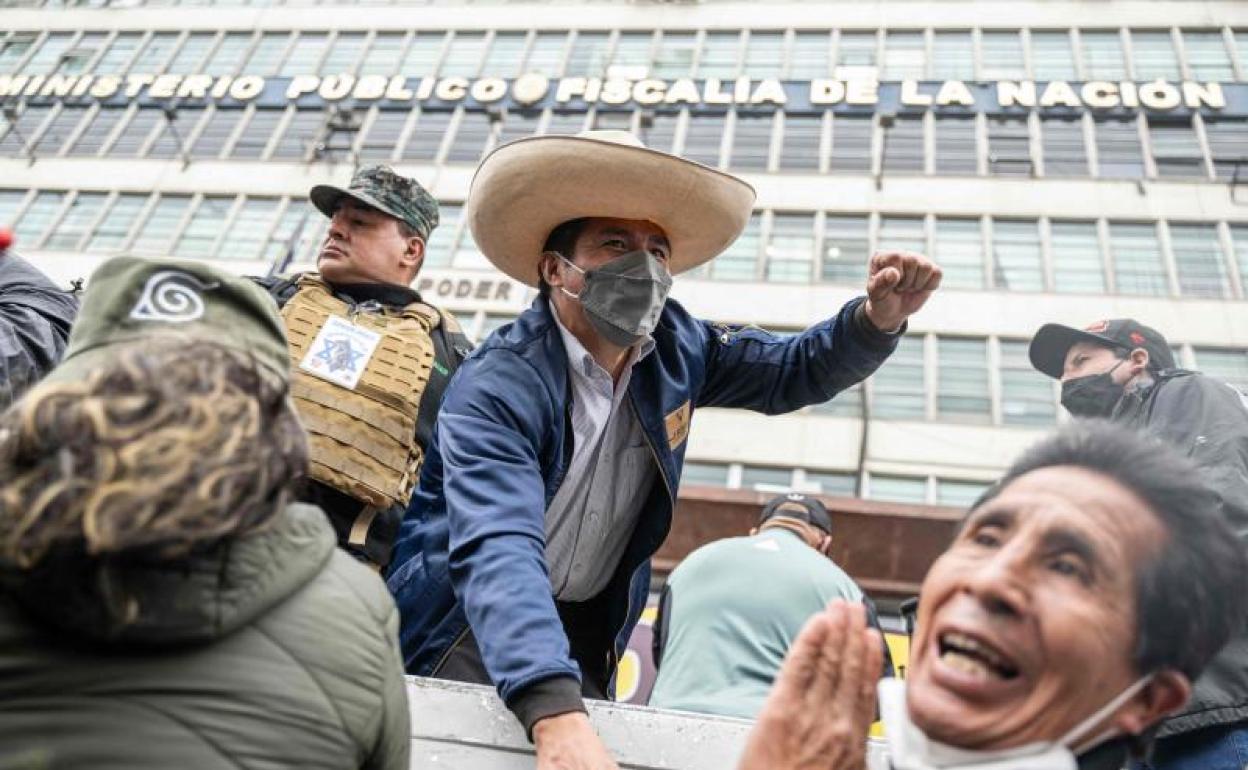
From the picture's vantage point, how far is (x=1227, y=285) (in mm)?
16469

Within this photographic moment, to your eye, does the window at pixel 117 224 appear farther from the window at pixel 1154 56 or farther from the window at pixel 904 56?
the window at pixel 1154 56

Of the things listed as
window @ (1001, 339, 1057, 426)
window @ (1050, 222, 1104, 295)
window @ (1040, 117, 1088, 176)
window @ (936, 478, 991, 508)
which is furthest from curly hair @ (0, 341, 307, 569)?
window @ (1040, 117, 1088, 176)

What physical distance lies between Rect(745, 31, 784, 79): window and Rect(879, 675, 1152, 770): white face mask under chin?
21.4 metres

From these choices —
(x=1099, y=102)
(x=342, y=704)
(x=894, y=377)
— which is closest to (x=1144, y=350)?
(x=342, y=704)

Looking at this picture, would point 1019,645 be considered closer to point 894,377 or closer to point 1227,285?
point 894,377

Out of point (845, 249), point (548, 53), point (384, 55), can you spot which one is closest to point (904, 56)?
point (845, 249)

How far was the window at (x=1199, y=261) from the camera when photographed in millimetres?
16547

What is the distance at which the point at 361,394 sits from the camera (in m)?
3.12

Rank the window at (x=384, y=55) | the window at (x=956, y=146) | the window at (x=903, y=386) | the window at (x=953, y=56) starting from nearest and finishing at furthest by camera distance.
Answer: the window at (x=903, y=386), the window at (x=956, y=146), the window at (x=953, y=56), the window at (x=384, y=55)

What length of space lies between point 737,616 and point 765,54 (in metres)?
20.8

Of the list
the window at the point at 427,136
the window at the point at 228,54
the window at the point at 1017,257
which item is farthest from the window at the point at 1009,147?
the window at the point at 228,54

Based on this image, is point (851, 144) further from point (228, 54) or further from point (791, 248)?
point (228, 54)

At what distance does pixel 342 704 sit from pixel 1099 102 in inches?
849

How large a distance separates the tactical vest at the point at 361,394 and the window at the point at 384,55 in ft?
70.7
